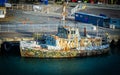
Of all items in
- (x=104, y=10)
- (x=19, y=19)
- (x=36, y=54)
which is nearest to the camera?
(x=36, y=54)

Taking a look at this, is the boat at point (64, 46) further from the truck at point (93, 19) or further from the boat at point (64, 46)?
the truck at point (93, 19)

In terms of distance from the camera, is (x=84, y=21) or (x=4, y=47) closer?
(x=4, y=47)

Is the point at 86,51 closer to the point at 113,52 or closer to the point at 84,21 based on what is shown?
the point at 113,52

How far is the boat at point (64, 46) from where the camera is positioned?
6281cm

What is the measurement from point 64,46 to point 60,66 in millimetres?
4839

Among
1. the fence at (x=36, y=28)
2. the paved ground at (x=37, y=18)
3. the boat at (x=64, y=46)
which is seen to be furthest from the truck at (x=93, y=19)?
the boat at (x=64, y=46)

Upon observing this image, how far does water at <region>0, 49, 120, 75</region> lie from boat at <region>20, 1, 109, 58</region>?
89 centimetres

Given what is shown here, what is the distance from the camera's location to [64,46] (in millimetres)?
63906

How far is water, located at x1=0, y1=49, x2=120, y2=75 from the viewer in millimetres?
57250

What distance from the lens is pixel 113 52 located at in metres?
69.9

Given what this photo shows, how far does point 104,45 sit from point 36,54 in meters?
11.5

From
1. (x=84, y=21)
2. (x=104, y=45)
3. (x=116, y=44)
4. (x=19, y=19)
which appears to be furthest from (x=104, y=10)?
(x=104, y=45)

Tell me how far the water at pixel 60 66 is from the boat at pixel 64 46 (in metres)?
0.89

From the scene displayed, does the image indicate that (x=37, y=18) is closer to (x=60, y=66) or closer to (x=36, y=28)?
(x=36, y=28)
